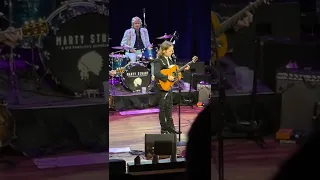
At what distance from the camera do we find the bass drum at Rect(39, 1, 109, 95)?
293cm

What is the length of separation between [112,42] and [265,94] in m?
4.90

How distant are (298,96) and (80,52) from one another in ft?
4.90

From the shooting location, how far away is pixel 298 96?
9.89 ft

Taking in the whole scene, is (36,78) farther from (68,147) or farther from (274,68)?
(274,68)

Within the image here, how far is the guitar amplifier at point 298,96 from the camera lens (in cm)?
293

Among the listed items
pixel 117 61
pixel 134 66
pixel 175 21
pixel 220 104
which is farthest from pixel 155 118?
pixel 220 104

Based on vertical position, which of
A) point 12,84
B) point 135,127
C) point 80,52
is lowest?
point 135,127

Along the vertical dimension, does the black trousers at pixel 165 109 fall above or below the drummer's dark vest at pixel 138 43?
below

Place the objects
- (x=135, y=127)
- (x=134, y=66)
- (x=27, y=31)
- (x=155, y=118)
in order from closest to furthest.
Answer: (x=27, y=31) < (x=135, y=127) < (x=155, y=118) < (x=134, y=66)

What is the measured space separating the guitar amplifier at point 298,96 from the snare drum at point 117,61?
14.8 feet

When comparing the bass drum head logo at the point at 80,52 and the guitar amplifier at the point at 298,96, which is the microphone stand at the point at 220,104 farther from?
the bass drum head logo at the point at 80,52

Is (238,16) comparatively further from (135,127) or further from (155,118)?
(155,118)

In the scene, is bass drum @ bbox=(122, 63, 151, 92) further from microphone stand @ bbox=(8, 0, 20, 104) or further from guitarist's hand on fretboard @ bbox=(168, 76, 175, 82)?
microphone stand @ bbox=(8, 0, 20, 104)

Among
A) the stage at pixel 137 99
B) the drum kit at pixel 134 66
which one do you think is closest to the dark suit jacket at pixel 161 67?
the drum kit at pixel 134 66
